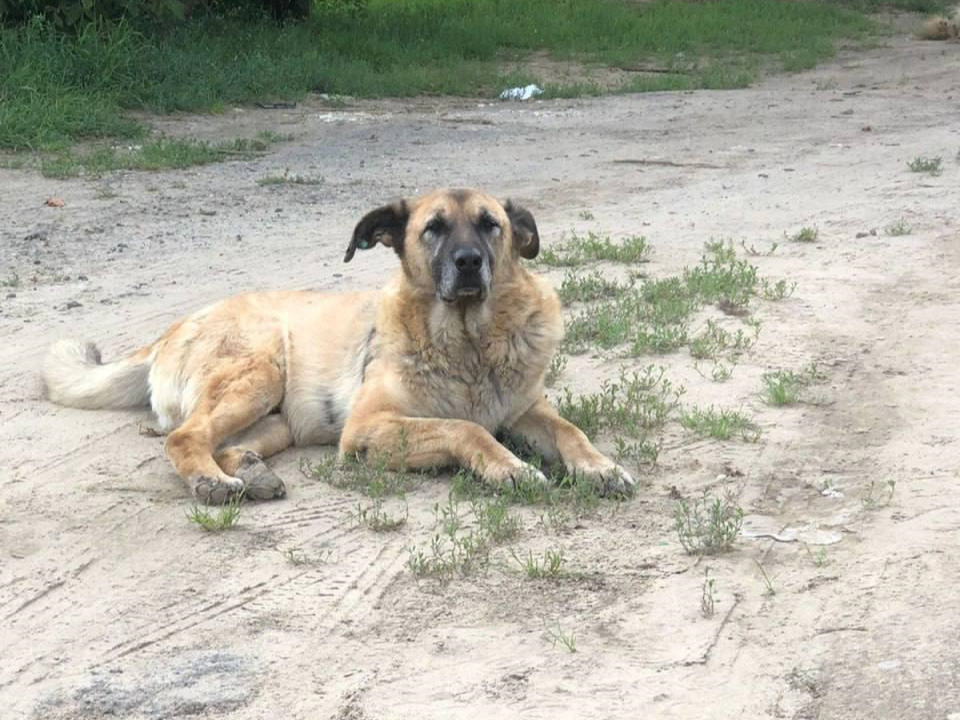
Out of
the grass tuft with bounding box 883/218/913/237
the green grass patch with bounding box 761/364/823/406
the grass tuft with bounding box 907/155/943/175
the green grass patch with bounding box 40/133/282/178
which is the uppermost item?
the grass tuft with bounding box 907/155/943/175

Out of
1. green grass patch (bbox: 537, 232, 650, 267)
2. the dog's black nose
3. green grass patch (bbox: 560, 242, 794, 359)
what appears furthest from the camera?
green grass patch (bbox: 537, 232, 650, 267)

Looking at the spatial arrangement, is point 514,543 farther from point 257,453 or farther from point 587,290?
point 587,290

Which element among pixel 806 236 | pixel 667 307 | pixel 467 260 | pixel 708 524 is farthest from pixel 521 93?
pixel 708 524

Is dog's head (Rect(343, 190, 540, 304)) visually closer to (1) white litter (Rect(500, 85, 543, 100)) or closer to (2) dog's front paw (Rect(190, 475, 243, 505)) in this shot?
(2) dog's front paw (Rect(190, 475, 243, 505))

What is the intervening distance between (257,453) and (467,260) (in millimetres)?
1152

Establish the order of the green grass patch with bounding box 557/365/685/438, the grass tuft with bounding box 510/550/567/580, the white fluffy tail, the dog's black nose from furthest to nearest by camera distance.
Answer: the white fluffy tail
the green grass patch with bounding box 557/365/685/438
the dog's black nose
the grass tuft with bounding box 510/550/567/580

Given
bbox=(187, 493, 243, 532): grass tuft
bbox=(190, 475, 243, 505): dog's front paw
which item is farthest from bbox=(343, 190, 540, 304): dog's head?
bbox=(187, 493, 243, 532): grass tuft

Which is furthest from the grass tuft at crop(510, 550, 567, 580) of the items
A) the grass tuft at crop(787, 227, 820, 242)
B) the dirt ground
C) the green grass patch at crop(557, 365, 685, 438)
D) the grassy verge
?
the grassy verge

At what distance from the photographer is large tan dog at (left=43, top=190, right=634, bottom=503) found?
5.66 metres

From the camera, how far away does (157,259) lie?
360 inches

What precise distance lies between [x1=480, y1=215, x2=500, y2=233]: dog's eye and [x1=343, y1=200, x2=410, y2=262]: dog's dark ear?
38cm

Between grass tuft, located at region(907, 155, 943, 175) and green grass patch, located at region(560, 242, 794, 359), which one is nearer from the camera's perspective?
green grass patch, located at region(560, 242, 794, 359)

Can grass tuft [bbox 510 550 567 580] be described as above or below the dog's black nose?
below

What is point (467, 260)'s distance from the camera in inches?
231
